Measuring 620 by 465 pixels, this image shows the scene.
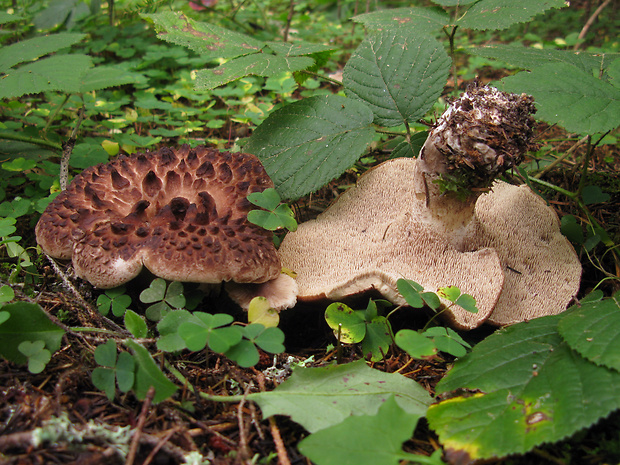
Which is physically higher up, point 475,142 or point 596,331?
point 475,142

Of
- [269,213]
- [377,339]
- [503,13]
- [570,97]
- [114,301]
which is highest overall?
[503,13]

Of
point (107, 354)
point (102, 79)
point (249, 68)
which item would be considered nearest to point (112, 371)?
point (107, 354)

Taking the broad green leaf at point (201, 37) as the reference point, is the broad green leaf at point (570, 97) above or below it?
below

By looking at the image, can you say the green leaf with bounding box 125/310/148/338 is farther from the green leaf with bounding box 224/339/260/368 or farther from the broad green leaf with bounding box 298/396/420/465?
the broad green leaf with bounding box 298/396/420/465

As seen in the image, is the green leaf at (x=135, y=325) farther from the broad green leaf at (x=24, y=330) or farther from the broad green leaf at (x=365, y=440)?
the broad green leaf at (x=365, y=440)

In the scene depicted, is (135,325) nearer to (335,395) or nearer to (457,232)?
(335,395)

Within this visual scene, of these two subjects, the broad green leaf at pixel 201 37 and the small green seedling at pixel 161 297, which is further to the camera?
the broad green leaf at pixel 201 37

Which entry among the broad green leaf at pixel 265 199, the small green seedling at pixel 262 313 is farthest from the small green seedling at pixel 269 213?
the small green seedling at pixel 262 313
